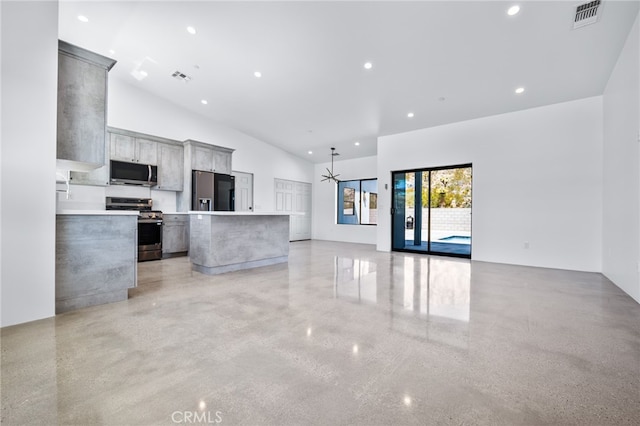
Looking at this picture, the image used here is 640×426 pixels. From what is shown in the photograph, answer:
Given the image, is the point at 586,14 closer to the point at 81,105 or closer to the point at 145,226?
the point at 81,105

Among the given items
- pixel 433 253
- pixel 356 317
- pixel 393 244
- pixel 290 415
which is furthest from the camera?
pixel 393 244

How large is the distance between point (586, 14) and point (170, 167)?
7358 mm

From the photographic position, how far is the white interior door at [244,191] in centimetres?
814

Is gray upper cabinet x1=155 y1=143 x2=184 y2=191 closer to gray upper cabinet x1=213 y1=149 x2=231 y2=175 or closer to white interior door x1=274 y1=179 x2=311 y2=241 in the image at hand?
gray upper cabinet x1=213 y1=149 x2=231 y2=175

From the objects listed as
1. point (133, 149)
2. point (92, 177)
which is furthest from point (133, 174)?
point (92, 177)

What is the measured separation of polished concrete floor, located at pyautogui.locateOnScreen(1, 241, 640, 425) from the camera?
1341mm

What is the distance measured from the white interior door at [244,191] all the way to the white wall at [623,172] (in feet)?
25.3

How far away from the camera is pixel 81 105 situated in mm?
2875

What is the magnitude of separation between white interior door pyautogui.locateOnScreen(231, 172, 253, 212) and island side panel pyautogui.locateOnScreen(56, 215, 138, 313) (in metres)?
5.08

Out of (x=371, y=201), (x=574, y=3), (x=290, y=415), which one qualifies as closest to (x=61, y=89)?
(x=290, y=415)

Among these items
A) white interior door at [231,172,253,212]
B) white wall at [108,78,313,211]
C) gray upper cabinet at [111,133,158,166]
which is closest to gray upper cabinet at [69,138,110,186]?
gray upper cabinet at [111,133,158,166]

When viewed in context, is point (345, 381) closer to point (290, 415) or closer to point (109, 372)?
point (290, 415)

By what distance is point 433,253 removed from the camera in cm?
682

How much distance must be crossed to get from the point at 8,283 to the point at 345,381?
111 inches
